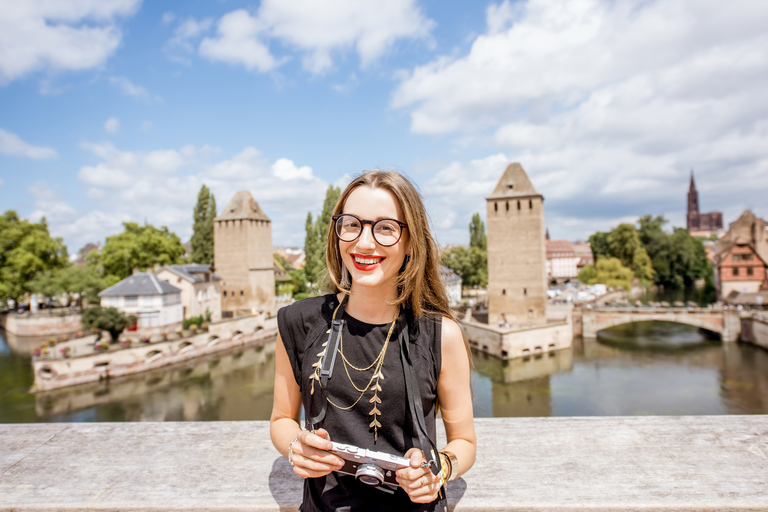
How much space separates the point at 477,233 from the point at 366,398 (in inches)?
1887

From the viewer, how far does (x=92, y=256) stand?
37.3m

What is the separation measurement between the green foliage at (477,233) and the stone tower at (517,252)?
19.6m

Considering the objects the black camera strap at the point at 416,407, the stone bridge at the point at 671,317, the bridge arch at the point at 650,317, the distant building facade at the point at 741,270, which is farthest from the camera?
the distant building facade at the point at 741,270

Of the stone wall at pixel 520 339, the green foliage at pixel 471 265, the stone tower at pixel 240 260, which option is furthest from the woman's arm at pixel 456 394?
the green foliage at pixel 471 265

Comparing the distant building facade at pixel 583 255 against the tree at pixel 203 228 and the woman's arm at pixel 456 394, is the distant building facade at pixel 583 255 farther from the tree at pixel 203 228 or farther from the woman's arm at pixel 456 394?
the woman's arm at pixel 456 394

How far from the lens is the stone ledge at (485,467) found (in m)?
1.81

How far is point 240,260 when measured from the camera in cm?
3559

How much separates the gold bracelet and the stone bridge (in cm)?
3193

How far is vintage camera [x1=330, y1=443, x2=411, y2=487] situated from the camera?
1.35 meters

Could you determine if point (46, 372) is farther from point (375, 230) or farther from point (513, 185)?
point (513, 185)

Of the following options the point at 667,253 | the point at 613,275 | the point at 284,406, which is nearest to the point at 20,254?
the point at 284,406

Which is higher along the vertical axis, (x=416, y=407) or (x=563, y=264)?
(x=563, y=264)

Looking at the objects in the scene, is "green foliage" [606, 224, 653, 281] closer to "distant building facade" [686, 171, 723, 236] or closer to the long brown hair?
the long brown hair

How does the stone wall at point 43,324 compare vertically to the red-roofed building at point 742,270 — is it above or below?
below
